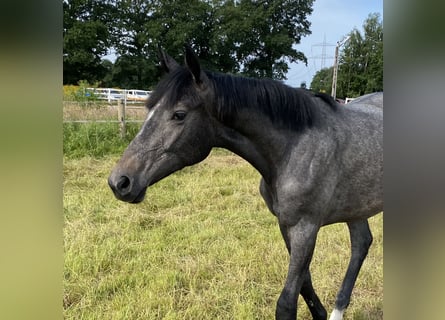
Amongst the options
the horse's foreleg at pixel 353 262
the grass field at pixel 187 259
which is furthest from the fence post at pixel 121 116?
the horse's foreleg at pixel 353 262

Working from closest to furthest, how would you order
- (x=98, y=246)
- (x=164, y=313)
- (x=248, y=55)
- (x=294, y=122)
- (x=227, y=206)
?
(x=294, y=122) → (x=164, y=313) → (x=98, y=246) → (x=248, y=55) → (x=227, y=206)

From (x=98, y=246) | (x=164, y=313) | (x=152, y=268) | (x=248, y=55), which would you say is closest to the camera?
(x=164, y=313)

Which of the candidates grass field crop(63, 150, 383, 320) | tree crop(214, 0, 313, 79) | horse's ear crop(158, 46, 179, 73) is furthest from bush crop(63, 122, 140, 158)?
horse's ear crop(158, 46, 179, 73)

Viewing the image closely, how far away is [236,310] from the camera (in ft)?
7.46

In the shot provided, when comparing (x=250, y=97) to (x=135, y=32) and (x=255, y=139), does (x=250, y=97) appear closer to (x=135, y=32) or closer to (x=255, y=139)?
(x=255, y=139)

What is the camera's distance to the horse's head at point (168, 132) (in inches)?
59.0

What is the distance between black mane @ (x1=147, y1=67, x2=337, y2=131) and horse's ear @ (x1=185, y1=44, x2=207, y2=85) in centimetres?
4

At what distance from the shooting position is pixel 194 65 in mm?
1518
